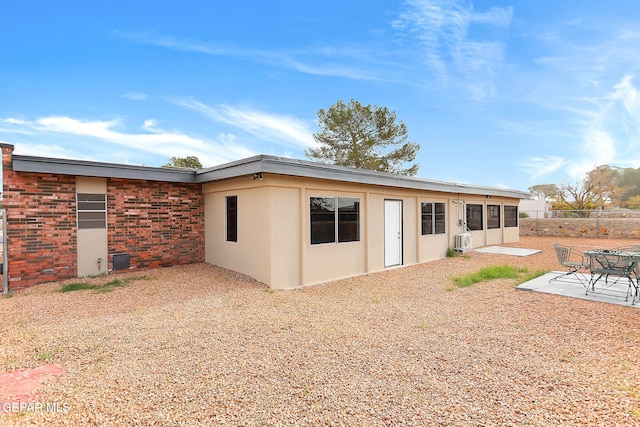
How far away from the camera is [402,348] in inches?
143

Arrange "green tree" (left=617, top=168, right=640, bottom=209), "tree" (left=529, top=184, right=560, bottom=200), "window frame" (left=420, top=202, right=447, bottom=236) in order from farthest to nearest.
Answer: "green tree" (left=617, top=168, right=640, bottom=209), "tree" (left=529, top=184, right=560, bottom=200), "window frame" (left=420, top=202, right=447, bottom=236)

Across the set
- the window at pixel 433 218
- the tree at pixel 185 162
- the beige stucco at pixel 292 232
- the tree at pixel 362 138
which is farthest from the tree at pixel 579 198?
the tree at pixel 185 162

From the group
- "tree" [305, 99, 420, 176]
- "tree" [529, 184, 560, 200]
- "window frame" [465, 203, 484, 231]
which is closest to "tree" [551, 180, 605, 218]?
"tree" [529, 184, 560, 200]

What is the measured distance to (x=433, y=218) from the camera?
10.8 meters

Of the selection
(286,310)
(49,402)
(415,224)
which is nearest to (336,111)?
(415,224)

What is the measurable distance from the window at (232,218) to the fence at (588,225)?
20183mm

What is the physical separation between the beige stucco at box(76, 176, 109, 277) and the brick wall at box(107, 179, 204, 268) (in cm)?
17

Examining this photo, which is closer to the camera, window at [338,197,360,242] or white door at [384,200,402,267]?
window at [338,197,360,242]

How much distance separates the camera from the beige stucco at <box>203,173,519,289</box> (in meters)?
6.65

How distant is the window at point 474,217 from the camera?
42.1 feet

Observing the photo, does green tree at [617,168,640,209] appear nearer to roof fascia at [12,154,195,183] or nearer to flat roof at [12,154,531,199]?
flat roof at [12,154,531,199]

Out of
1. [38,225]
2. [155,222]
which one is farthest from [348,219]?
[38,225]

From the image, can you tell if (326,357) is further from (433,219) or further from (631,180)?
(631,180)

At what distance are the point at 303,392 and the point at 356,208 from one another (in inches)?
230
